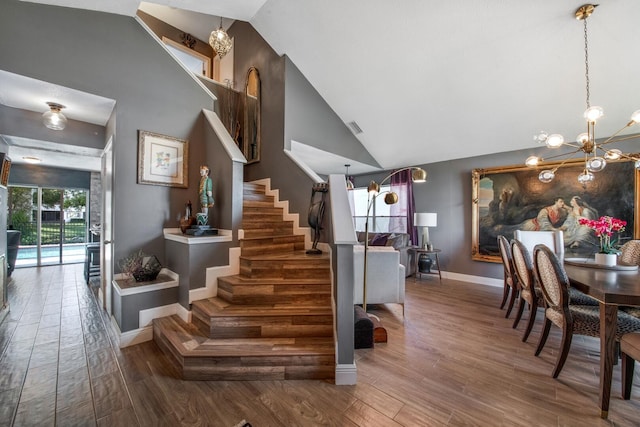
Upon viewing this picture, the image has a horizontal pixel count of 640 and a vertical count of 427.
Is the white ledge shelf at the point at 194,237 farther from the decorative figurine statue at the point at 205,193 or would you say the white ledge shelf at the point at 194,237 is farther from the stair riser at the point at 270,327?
the stair riser at the point at 270,327

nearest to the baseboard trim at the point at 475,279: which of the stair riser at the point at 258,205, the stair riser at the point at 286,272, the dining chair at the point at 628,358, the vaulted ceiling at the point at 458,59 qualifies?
the vaulted ceiling at the point at 458,59

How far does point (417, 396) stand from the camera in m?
1.73

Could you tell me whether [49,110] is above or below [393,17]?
below

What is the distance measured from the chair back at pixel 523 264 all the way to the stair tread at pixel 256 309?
2.09 metres

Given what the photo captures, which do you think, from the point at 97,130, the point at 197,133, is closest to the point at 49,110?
the point at 97,130

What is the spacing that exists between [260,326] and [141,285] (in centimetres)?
136

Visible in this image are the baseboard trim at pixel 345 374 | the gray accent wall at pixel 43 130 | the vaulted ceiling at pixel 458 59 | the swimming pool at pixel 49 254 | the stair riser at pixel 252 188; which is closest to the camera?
the baseboard trim at pixel 345 374

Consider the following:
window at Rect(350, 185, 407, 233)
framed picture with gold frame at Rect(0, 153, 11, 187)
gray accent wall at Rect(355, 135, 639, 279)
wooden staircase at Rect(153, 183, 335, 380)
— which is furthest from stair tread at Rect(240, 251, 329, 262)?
gray accent wall at Rect(355, 135, 639, 279)

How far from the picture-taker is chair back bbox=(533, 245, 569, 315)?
6.33 ft

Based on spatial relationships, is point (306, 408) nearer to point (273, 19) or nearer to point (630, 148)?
point (273, 19)

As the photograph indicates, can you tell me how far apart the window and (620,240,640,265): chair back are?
3427 millimetres

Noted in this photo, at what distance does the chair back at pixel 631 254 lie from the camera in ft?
8.58

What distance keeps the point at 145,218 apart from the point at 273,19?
3224 millimetres

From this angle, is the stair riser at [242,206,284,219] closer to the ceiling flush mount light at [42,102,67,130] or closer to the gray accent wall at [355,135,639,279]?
the ceiling flush mount light at [42,102,67,130]
